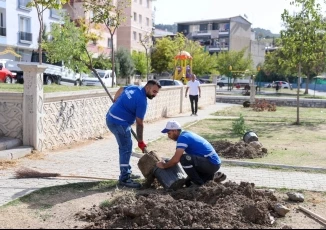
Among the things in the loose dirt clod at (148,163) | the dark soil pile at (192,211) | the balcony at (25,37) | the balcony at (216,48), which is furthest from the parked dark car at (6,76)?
the balcony at (216,48)

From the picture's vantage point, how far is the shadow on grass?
566cm

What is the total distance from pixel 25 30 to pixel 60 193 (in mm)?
37813

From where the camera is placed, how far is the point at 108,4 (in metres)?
21.4

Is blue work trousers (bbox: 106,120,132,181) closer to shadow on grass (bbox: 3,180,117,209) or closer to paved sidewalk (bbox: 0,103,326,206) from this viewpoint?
shadow on grass (bbox: 3,180,117,209)

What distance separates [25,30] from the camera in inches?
1617

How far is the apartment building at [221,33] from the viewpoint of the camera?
81.1 meters

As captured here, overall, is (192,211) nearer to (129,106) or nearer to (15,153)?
(129,106)

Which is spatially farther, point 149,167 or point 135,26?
point 135,26

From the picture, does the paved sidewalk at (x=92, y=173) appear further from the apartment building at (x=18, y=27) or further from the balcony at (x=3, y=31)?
the balcony at (x=3, y=31)

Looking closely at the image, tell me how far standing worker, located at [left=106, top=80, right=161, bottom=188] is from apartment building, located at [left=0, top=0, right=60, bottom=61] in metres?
31.7

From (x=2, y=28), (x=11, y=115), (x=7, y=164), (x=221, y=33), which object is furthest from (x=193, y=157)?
(x=221, y=33)

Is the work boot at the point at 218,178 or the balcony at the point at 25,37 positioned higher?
the balcony at the point at 25,37

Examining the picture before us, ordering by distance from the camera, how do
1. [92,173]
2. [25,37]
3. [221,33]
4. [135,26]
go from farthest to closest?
1. [221,33]
2. [135,26]
3. [25,37]
4. [92,173]

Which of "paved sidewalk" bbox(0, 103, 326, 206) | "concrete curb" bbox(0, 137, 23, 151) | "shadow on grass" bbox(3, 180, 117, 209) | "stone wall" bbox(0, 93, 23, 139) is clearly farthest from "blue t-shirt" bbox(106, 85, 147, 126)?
"stone wall" bbox(0, 93, 23, 139)
